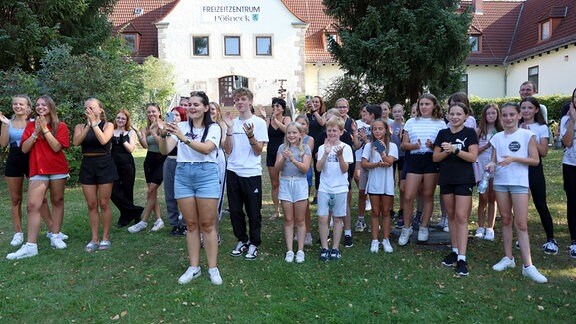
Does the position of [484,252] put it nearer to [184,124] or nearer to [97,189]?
[184,124]

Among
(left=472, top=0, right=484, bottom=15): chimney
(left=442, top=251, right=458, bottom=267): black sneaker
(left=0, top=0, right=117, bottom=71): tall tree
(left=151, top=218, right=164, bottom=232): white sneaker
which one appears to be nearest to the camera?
(left=442, top=251, right=458, bottom=267): black sneaker

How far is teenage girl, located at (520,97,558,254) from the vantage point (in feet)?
16.7

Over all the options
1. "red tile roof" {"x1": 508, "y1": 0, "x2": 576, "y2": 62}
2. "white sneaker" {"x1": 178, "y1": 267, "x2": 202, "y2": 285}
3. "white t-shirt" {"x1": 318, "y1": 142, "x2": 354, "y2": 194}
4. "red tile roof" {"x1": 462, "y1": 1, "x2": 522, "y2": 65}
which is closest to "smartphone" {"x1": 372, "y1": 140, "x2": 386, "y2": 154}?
"white t-shirt" {"x1": 318, "y1": 142, "x2": 354, "y2": 194}

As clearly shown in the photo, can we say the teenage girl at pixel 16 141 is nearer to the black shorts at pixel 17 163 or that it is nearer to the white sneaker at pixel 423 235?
the black shorts at pixel 17 163

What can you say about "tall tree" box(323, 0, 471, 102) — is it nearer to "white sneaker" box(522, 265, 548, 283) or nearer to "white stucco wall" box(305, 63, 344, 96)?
"white sneaker" box(522, 265, 548, 283)

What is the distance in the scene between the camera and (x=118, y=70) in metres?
11.8

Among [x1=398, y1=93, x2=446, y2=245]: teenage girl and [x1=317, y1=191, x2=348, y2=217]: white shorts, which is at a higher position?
[x1=398, y1=93, x2=446, y2=245]: teenage girl

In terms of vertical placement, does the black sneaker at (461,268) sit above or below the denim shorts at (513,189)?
below

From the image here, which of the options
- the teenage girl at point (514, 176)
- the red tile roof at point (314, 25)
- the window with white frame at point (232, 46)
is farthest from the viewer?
the red tile roof at point (314, 25)

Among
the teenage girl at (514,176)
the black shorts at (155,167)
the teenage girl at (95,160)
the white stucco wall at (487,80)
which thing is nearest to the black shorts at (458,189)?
the teenage girl at (514,176)

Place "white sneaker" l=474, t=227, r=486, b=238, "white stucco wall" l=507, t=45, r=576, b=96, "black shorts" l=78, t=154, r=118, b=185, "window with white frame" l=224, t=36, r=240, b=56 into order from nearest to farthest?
1. "black shorts" l=78, t=154, r=118, b=185
2. "white sneaker" l=474, t=227, r=486, b=238
3. "white stucco wall" l=507, t=45, r=576, b=96
4. "window with white frame" l=224, t=36, r=240, b=56

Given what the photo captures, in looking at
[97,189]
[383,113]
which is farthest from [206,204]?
[383,113]

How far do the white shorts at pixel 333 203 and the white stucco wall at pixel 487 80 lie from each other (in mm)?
24515

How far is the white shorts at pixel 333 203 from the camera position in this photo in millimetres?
5262
